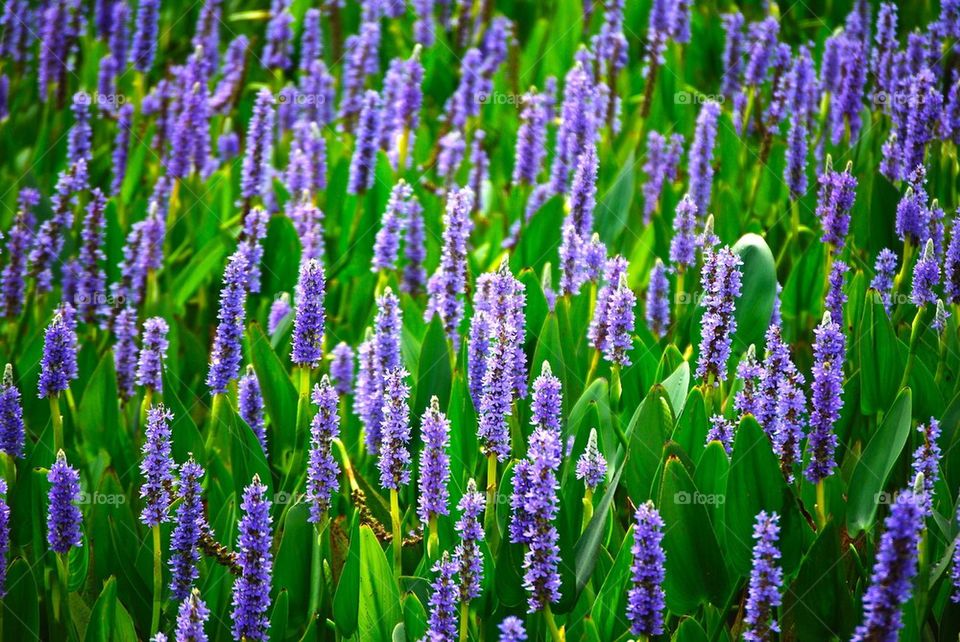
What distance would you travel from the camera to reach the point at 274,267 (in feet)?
14.8

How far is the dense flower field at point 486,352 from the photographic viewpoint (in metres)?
2.55

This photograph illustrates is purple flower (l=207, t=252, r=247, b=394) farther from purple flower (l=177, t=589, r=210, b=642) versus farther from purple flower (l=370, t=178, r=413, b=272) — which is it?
purple flower (l=177, t=589, r=210, b=642)

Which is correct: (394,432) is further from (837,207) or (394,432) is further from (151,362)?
(837,207)

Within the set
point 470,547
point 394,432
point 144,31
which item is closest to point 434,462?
point 394,432

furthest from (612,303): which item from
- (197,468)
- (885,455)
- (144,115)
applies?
(144,115)

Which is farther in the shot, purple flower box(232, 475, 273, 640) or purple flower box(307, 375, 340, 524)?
purple flower box(307, 375, 340, 524)

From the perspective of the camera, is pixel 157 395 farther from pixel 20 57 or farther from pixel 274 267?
pixel 20 57

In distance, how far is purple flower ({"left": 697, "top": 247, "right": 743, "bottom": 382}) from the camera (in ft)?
9.19

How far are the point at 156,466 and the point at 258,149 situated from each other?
2.15 metres

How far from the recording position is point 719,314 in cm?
281

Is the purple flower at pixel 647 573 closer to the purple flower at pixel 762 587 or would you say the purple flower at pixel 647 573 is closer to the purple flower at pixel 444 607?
the purple flower at pixel 762 587

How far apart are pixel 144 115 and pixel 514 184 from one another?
1990 mm

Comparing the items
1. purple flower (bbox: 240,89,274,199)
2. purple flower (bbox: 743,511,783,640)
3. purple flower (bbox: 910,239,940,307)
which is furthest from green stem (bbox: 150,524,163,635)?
purple flower (bbox: 910,239,940,307)

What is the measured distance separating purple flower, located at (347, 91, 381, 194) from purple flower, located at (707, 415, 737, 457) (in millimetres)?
2256
